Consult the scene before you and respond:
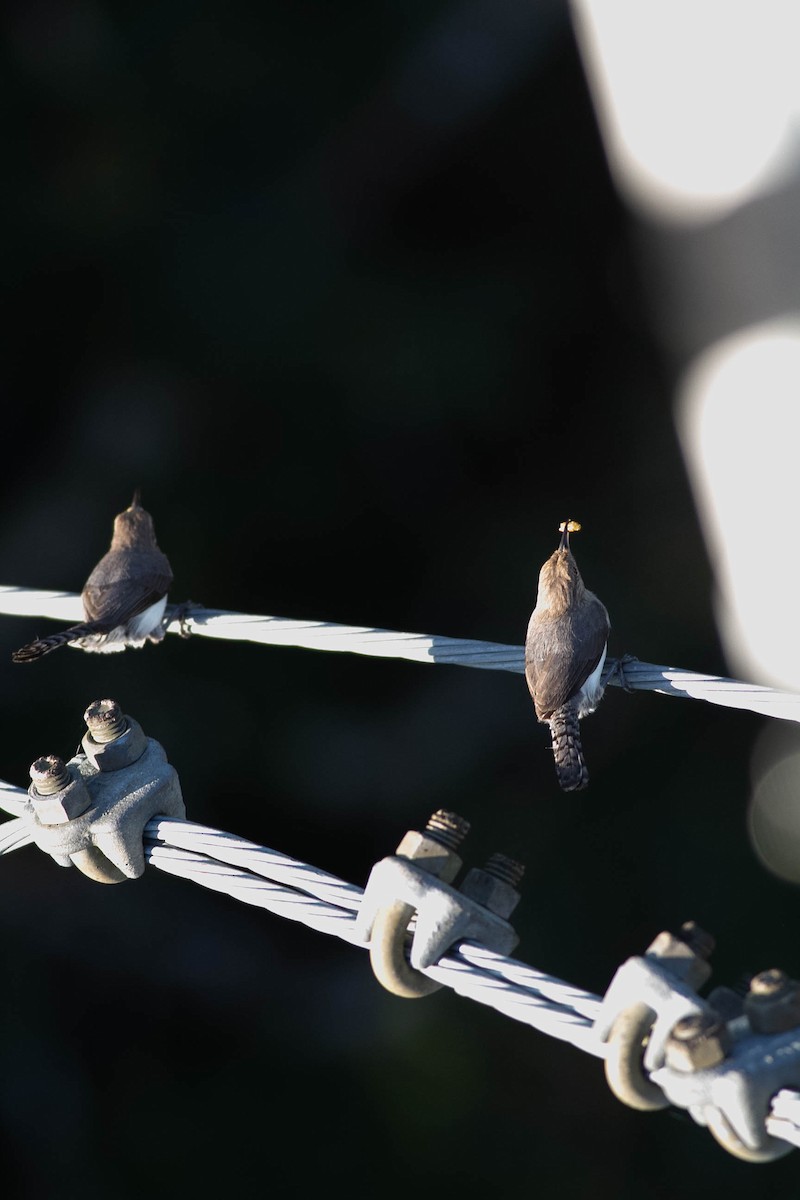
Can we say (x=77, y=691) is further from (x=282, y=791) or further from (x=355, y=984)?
(x=355, y=984)

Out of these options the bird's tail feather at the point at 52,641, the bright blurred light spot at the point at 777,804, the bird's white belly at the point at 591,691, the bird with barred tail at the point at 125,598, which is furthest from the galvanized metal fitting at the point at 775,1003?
the bright blurred light spot at the point at 777,804

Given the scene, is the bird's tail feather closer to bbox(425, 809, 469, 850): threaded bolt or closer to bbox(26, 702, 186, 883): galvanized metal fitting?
bbox(26, 702, 186, 883): galvanized metal fitting

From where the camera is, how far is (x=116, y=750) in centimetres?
335

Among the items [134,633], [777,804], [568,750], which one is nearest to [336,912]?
[568,750]

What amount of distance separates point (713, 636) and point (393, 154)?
5.34 meters

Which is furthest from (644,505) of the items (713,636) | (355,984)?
(355,984)

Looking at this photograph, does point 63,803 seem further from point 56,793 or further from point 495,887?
point 495,887

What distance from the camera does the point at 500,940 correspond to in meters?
2.71

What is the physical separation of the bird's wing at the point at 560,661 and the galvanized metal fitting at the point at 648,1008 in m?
2.60

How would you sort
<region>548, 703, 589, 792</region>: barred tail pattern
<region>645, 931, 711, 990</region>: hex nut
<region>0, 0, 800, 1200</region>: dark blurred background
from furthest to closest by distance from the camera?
<region>0, 0, 800, 1200</region>: dark blurred background < <region>548, 703, 589, 792</region>: barred tail pattern < <region>645, 931, 711, 990</region>: hex nut

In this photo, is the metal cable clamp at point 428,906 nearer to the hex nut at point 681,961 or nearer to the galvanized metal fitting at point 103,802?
the hex nut at point 681,961

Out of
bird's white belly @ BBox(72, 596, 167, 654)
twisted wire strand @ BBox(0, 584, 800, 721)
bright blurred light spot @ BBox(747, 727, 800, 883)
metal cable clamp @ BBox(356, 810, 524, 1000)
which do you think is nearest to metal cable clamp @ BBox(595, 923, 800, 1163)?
metal cable clamp @ BBox(356, 810, 524, 1000)

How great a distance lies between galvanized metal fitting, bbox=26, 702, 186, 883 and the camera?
3.19 meters

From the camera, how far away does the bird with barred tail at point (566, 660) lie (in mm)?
4934
